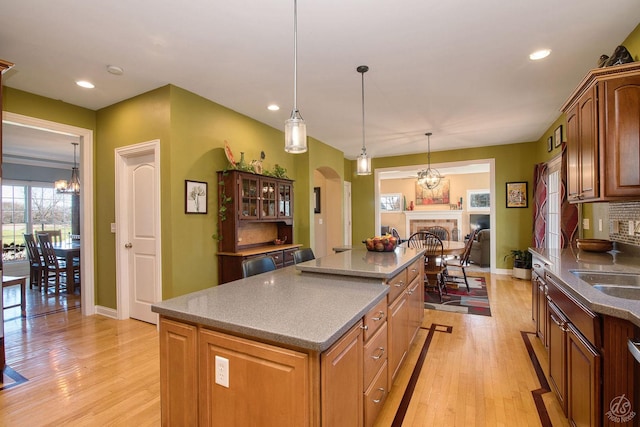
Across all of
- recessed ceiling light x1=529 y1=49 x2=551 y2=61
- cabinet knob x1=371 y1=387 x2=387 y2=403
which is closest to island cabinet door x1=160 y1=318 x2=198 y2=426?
cabinet knob x1=371 y1=387 x2=387 y2=403

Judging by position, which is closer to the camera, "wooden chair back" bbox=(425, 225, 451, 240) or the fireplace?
"wooden chair back" bbox=(425, 225, 451, 240)

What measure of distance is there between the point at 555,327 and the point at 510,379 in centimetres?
64

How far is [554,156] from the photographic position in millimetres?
4695

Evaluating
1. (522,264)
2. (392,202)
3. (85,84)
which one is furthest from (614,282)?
(392,202)

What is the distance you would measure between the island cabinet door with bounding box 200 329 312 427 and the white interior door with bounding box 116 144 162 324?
2467 millimetres

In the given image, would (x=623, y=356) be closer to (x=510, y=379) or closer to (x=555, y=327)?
(x=555, y=327)

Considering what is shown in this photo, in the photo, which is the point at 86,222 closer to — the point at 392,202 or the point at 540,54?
the point at 540,54

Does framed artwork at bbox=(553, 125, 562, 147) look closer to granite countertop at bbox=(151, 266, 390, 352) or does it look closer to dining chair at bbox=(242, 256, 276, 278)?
granite countertop at bbox=(151, 266, 390, 352)

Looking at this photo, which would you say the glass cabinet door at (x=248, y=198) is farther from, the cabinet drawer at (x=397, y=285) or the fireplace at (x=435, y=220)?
the fireplace at (x=435, y=220)

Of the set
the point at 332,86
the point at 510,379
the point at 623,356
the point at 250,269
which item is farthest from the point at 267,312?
the point at 332,86

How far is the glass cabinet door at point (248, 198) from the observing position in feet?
12.6

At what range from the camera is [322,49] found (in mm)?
2605

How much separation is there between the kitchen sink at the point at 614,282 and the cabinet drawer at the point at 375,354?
3.97ft

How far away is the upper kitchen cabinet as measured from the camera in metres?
1.97
